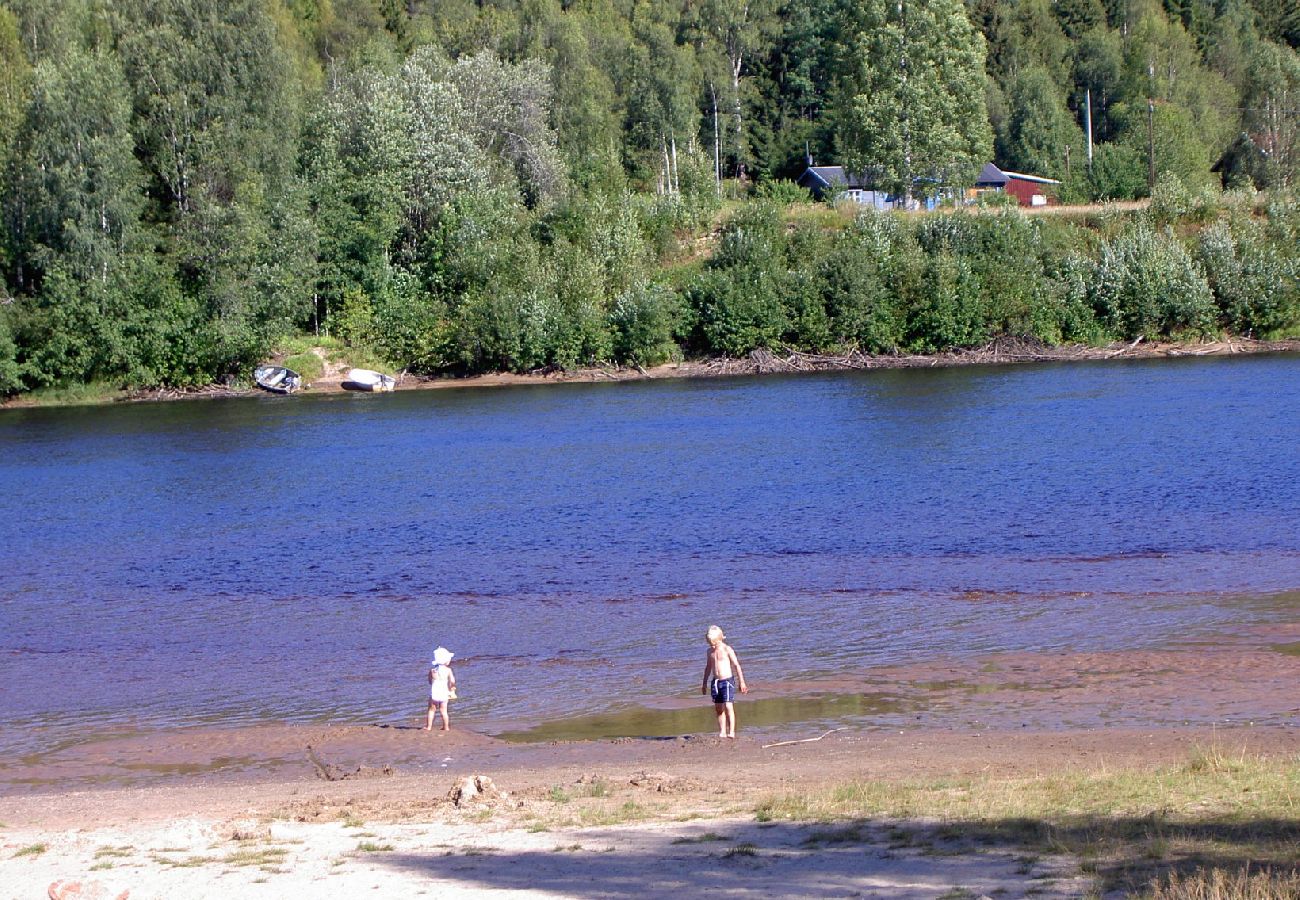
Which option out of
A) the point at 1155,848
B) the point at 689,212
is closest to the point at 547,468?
the point at 1155,848

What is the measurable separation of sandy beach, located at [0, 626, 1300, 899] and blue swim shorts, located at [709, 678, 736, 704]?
1.96 feet

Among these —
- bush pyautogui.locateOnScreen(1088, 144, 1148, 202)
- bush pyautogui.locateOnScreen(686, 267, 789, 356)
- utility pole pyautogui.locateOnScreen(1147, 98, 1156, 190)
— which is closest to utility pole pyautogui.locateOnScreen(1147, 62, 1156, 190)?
utility pole pyautogui.locateOnScreen(1147, 98, 1156, 190)

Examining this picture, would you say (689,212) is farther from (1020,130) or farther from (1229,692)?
(1229,692)

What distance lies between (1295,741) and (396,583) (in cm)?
1847

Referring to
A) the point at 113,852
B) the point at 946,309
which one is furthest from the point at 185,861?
the point at 946,309

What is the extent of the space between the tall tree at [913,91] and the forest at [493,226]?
0.18 metres

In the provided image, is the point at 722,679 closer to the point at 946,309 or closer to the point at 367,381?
the point at 367,381

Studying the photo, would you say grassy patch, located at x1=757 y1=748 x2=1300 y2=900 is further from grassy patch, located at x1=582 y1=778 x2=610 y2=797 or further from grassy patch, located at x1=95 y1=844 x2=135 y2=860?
grassy patch, located at x1=95 y1=844 x2=135 y2=860

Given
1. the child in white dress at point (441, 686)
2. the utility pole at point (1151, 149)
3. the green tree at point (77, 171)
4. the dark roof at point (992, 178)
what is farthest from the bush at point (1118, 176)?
the child in white dress at point (441, 686)

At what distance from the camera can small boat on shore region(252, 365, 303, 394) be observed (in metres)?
70.8

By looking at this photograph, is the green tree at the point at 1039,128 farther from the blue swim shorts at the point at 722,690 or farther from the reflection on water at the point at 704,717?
the blue swim shorts at the point at 722,690

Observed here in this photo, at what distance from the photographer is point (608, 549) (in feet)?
101

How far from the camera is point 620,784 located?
1448cm

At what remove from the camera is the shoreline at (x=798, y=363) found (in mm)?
71375
